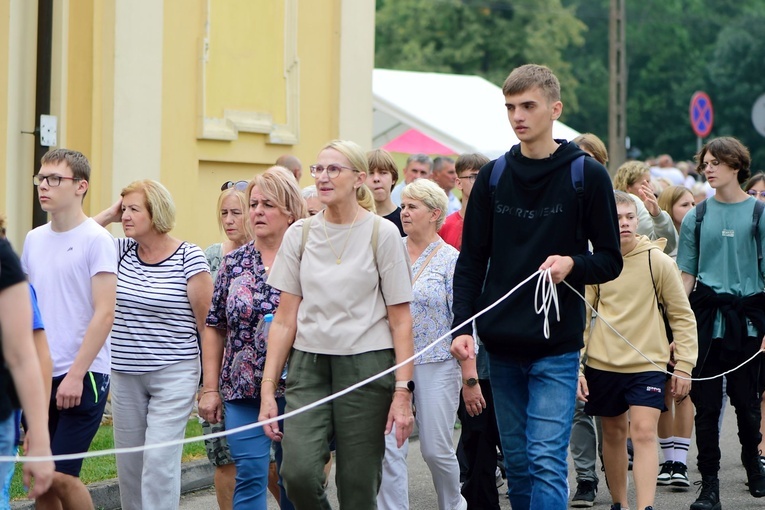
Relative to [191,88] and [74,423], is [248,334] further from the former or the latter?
[191,88]

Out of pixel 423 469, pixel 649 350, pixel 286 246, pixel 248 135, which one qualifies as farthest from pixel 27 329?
pixel 248 135

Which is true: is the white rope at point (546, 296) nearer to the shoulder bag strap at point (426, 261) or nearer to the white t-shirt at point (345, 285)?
the white t-shirt at point (345, 285)

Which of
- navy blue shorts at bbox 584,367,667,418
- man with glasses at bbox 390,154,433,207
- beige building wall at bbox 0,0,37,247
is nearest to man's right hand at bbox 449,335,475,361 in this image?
navy blue shorts at bbox 584,367,667,418

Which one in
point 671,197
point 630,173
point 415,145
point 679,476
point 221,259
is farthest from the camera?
point 415,145

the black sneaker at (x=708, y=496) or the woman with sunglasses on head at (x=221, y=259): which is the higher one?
the woman with sunglasses on head at (x=221, y=259)

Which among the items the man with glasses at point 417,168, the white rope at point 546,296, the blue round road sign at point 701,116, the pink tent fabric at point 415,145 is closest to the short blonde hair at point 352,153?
the white rope at point 546,296

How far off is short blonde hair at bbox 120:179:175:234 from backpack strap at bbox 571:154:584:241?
2.24 m

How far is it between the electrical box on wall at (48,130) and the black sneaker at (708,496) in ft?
18.7

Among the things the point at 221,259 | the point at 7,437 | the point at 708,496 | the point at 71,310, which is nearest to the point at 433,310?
the point at 221,259

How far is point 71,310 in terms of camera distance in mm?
6512

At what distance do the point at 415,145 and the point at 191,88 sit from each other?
10195 mm

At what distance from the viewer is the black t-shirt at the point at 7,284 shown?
4449mm

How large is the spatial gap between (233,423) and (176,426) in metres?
0.49

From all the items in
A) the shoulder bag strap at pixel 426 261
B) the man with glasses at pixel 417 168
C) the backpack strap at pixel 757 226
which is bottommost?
the shoulder bag strap at pixel 426 261
